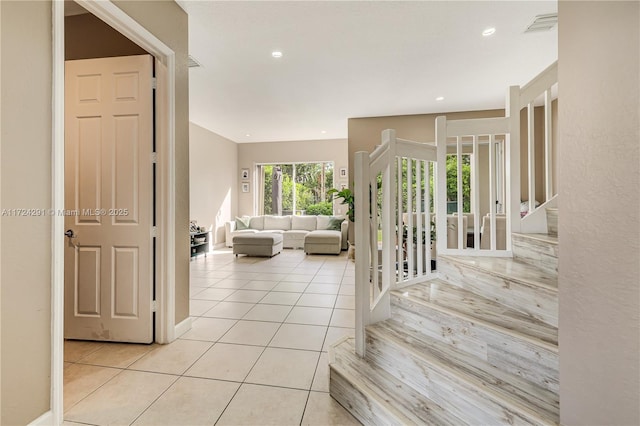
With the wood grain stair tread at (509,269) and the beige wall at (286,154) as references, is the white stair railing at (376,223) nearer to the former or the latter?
the wood grain stair tread at (509,269)

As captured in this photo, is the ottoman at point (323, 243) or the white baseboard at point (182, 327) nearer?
the white baseboard at point (182, 327)

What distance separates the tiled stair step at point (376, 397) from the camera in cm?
122

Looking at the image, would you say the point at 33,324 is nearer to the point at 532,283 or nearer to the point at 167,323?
the point at 167,323

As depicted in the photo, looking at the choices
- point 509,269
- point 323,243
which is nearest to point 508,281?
point 509,269

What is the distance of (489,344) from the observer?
1308 mm

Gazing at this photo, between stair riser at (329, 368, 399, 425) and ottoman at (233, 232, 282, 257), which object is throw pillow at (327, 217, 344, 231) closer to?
ottoman at (233, 232, 282, 257)

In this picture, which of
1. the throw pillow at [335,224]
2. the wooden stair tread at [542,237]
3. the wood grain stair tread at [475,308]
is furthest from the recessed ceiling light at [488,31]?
the throw pillow at [335,224]

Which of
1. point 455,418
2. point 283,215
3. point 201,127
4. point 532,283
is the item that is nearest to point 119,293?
point 455,418

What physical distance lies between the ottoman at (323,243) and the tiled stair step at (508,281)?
13.5 ft

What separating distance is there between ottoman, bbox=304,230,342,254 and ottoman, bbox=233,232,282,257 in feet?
2.59

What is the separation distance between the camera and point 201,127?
6516 millimetres

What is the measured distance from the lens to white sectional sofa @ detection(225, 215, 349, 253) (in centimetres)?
720

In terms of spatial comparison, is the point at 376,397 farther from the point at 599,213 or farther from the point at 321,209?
the point at 321,209

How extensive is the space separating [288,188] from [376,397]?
24.5 feet
